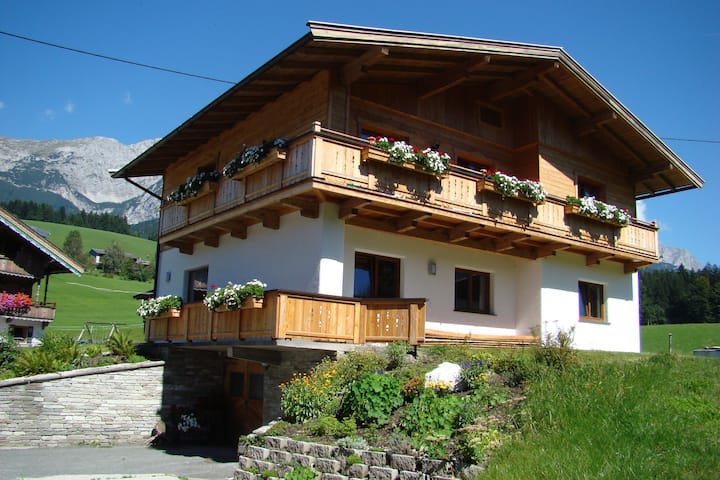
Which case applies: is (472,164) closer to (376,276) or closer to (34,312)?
(376,276)

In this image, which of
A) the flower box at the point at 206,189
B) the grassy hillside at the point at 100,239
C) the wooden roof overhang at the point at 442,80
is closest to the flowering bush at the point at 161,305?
the flower box at the point at 206,189

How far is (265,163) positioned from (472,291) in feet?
23.7

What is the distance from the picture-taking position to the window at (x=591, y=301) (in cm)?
2253

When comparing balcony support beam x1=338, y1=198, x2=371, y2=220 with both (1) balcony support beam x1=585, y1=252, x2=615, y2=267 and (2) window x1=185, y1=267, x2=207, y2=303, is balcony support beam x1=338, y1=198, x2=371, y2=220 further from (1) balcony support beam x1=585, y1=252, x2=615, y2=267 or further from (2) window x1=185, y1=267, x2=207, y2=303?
(1) balcony support beam x1=585, y1=252, x2=615, y2=267

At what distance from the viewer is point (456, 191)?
17.6 m

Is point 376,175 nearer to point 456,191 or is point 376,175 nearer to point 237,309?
point 456,191

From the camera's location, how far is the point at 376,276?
59.2 ft

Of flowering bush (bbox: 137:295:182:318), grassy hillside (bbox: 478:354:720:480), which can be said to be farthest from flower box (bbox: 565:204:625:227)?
flowering bush (bbox: 137:295:182:318)

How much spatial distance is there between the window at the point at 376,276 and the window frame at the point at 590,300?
711cm

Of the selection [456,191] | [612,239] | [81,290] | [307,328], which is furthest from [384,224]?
[81,290]

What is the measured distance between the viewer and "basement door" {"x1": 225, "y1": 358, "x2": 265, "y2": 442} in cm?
1998

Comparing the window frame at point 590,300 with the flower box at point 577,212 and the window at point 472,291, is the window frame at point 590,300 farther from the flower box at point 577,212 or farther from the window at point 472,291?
the window at point 472,291

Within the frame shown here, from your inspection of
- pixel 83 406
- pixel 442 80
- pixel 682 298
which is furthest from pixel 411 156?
pixel 682 298

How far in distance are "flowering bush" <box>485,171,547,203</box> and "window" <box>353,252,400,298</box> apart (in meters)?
3.23
